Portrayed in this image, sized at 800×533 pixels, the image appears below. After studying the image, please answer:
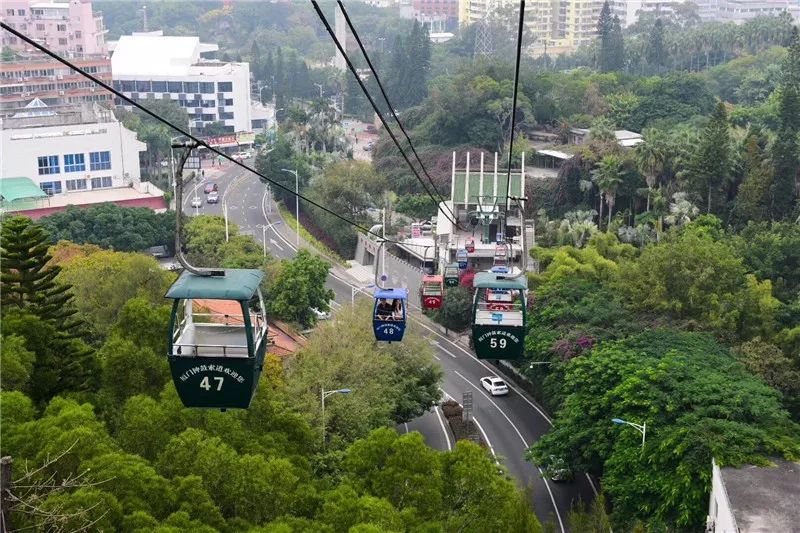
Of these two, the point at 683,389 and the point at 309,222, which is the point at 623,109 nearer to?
the point at 309,222

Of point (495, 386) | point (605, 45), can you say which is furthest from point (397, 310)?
point (605, 45)

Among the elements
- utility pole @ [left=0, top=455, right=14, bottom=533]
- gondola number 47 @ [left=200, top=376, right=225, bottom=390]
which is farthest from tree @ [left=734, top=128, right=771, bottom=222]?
utility pole @ [left=0, top=455, right=14, bottom=533]

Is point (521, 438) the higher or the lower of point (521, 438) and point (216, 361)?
the lower

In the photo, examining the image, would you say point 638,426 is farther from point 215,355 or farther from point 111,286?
point 111,286

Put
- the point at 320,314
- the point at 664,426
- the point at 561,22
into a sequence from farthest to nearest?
the point at 561,22
the point at 320,314
the point at 664,426

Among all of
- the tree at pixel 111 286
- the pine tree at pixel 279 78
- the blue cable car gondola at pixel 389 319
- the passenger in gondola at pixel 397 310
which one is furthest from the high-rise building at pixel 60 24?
the passenger in gondola at pixel 397 310

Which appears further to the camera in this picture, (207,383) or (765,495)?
(765,495)

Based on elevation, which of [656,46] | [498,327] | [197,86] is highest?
[498,327]
